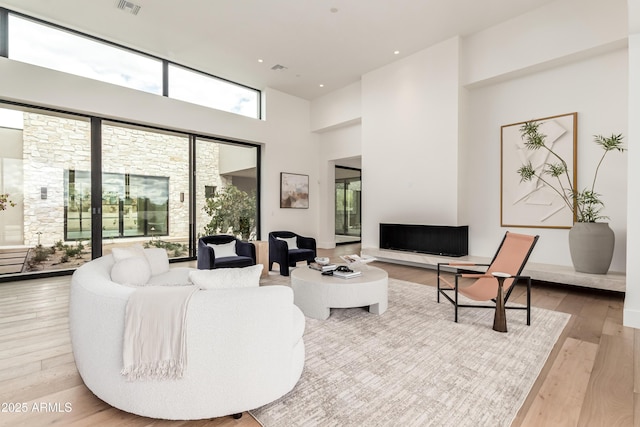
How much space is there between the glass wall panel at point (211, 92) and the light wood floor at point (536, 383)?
4.87 metres

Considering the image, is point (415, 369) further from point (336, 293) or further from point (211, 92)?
point (211, 92)

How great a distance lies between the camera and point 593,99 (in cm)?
464

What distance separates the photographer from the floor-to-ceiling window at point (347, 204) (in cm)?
1035

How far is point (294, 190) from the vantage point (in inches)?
328

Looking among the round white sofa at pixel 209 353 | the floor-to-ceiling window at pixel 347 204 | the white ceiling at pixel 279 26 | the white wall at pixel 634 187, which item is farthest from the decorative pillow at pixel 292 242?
the white wall at pixel 634 187

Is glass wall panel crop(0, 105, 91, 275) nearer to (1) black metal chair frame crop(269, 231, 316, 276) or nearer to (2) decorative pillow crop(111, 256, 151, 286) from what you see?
(1) black metal chair frame crop(269, 231, 316, 276)


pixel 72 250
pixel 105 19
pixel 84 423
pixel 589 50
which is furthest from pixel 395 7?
pixel 72 250

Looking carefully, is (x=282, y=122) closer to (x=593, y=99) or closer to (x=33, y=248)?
(x=33, y=248)

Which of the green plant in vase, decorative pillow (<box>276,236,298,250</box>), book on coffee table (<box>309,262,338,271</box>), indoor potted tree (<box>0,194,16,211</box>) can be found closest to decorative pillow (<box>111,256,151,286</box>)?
book on coffee table (<box>309,262,338,271</box>)

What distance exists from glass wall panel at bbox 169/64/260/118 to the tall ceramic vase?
7.09 metres

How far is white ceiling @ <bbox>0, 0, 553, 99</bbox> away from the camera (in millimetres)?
4688

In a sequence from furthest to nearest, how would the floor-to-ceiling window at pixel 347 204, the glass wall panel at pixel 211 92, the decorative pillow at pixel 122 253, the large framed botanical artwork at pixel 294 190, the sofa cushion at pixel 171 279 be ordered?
1. the floor-to-ceiling window at pixel 347 204
2. the large framed botanical artwork at pixel 294 190
3. the glass wall panel at pixel 211 92
4. the sofa cushion at pixel 171 279
5. the decorative pillow at pixel 122 253

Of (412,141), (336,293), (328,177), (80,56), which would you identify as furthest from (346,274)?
(80,56)

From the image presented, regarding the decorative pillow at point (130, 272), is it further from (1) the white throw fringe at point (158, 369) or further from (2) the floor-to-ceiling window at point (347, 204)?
(2) the floor-to-ceiling window at point (347, 204)
